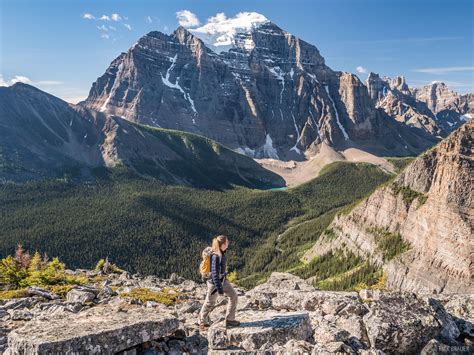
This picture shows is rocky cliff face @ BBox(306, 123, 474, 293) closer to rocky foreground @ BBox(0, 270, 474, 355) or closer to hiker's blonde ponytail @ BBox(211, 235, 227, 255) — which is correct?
rocky foreground @ BBox(0, 270, 474, 355)

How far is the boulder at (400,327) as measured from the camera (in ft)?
53.4

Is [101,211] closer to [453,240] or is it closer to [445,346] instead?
[453,240]

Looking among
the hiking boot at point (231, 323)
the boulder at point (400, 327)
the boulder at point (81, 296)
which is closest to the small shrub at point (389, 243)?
the boulder at point (81, 296)

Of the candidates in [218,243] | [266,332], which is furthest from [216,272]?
[266,332]

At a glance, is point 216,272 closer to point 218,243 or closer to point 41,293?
point 218,243

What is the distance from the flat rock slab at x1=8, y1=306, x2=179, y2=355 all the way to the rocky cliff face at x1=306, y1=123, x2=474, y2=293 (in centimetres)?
8012

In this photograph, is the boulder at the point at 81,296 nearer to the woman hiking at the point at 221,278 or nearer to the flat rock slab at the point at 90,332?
the flat rock slab at the point at 90,332

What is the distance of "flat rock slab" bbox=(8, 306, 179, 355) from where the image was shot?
13.1 metres

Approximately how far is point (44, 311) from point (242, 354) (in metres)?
14.2

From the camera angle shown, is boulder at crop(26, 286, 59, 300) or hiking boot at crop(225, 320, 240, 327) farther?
boulder at crop(26, 286, 59, 300)

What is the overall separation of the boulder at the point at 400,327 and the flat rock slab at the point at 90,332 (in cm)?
867

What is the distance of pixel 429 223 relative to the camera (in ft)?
320

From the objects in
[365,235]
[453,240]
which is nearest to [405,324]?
[453,240]

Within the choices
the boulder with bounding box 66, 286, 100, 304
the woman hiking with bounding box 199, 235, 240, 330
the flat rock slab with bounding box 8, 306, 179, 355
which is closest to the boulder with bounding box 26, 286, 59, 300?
the boulder with bounding box 66, 286, 100, 304
